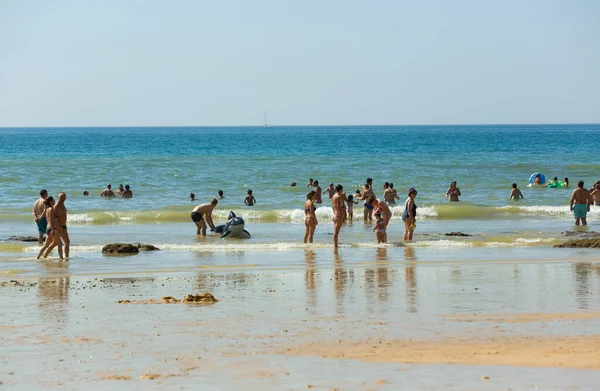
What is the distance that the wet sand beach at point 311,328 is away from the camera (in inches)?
327

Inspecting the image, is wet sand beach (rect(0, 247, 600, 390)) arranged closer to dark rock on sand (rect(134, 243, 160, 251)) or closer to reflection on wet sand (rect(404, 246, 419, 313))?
reflection on wet sand (rect(404, 246, 419, 313))

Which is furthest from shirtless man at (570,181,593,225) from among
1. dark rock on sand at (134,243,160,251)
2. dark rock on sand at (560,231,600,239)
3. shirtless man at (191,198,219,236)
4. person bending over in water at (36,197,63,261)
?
person bending over in water at (36,197,63,261)

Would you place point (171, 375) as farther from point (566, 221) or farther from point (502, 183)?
point (502, 183)

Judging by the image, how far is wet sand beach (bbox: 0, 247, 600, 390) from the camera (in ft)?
27.3

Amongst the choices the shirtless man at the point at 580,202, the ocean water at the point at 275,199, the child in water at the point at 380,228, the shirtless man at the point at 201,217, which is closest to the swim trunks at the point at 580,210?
the shirtless man at the point at 580,202

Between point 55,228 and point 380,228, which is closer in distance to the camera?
point 55,228

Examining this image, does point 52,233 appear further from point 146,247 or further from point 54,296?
point 54,296

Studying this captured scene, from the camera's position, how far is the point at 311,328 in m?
10.5

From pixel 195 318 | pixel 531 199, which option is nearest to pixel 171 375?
pixel 195 318

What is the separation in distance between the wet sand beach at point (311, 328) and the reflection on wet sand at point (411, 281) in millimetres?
21

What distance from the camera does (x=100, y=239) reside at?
23.7 metres

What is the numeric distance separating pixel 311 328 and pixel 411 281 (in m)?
4.10

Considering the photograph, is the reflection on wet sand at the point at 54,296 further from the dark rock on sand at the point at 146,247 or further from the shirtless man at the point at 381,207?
the shirtless man at the point at 381,207

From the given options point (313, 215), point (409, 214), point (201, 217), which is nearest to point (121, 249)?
point (201, 217)
